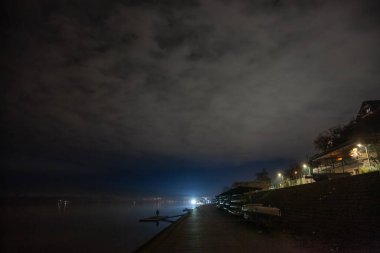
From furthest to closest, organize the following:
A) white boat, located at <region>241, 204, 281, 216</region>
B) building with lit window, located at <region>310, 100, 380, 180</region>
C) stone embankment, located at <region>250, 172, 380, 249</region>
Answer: building with lit window, located at <region>310, 100, 380, 180</region>, white boat, located at <region>241, 204, 281, 216</region>, stone embankment, located at <region>250, 172, 380, 249</region>

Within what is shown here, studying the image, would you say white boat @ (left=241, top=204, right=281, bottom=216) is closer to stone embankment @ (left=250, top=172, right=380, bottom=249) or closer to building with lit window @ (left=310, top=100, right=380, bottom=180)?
stone embankment @ (left=250, top=172, right=380, bottom=249)

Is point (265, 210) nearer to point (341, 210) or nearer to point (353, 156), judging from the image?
point (341, 210)

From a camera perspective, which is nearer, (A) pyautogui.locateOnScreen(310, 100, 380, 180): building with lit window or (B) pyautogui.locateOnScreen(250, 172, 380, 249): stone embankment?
(B) pyautogui.locateOnScreen(250, 172, 380, 249): stone embankment

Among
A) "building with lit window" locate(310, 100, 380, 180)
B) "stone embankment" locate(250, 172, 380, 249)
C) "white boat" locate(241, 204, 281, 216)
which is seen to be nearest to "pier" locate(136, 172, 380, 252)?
"stone embankment" locate(250, 172, 380, 249)

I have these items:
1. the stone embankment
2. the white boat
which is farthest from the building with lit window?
the white boat

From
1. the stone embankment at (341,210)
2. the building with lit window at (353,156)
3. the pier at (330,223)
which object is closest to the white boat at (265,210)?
the stone embankment at (341,210)

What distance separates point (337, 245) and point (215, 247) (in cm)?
539

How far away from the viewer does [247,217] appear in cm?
2853

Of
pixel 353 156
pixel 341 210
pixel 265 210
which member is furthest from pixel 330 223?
pixel 353 156

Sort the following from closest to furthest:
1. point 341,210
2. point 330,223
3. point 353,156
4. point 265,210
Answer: point 341,210 → point 330,223 → point 265,210 → point 353,156

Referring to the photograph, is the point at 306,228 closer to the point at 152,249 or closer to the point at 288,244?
the point at 288,244

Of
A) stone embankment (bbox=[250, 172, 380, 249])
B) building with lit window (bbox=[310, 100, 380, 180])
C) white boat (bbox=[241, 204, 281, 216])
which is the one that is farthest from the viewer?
building with lit window (bbox=[310, 100, 380, 180])

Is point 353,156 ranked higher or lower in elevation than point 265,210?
higher

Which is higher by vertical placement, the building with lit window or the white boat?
the building with lit window
